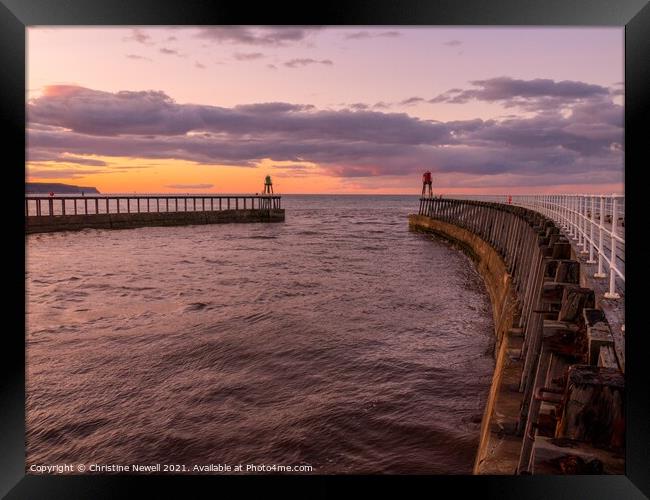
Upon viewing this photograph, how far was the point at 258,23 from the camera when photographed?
4844 millimetres

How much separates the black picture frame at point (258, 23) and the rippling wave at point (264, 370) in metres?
2.49

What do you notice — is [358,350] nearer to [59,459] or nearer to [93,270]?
[59,459]

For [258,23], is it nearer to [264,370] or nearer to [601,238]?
[601,238]

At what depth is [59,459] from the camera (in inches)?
294

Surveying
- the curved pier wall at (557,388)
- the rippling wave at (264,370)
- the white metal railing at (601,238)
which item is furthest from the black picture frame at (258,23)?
the rippling wave at (264,370)

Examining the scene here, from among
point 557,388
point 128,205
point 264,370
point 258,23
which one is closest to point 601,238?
point 557,388

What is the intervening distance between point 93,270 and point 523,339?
24.0 metres

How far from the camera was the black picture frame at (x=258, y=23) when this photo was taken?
4.47m

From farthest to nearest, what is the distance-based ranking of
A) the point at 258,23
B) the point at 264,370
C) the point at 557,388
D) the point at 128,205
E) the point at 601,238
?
1. the point at 128,205
2. the point at 264,370
3. the point at 601,238
4. the point at 258,23
5. the point at 557,388

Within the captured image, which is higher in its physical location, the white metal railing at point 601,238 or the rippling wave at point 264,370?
the white metal railing at point 601,238

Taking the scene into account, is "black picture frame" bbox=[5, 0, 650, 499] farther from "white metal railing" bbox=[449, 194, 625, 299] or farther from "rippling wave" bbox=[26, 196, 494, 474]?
"rippling wave" bbox=[26, 196, 494, 474]

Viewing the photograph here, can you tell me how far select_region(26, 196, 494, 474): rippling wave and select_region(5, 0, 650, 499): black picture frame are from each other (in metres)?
2.49

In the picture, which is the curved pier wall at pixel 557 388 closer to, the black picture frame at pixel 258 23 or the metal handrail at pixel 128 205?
the black picture frame at pixel 258 23

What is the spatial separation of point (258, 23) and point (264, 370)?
24.2 feet
